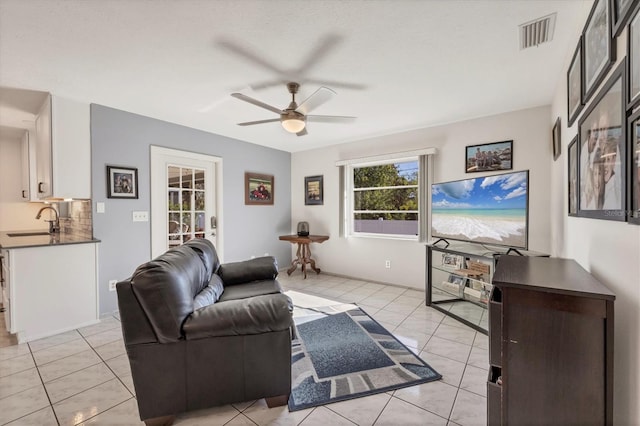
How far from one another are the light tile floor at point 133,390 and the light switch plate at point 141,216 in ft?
3.97

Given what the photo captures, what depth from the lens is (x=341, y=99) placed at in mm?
2955

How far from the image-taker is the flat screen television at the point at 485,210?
8.52 feet

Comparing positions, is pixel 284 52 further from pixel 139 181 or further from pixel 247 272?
pixel 139 181

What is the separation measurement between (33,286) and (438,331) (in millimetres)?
3898

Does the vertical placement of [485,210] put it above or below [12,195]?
below

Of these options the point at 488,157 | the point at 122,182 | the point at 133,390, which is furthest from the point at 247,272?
the point at 488,157

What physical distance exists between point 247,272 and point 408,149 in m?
2.86

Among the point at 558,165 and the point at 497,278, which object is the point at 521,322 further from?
the point at 558,165

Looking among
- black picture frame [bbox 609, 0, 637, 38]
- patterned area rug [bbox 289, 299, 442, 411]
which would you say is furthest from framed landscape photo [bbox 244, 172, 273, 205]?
black picture frame [bbox 609, 0, 637, 38]

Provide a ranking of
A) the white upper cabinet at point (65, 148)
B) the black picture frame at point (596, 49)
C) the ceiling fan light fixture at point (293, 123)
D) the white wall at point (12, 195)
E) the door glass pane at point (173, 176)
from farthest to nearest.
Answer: the white wall at point (12, 195) → the door glass pane at point (173, 176) → the white upper cabinet at point (65, 148) → the ceiling fan light fixture at point (293, 123) → the black picture frame at point (596, 49)

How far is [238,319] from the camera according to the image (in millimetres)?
1577

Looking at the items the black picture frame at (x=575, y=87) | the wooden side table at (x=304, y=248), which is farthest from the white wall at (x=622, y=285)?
the wooden side table at (x=304, y=248)

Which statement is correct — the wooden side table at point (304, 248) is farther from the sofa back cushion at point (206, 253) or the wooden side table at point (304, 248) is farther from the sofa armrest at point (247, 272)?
the sofa back cushion at point (206, 253)

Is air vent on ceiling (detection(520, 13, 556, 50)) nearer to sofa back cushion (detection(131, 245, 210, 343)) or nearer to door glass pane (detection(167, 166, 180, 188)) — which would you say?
sofa back cushion (detection(131, 245, 210, 343))
